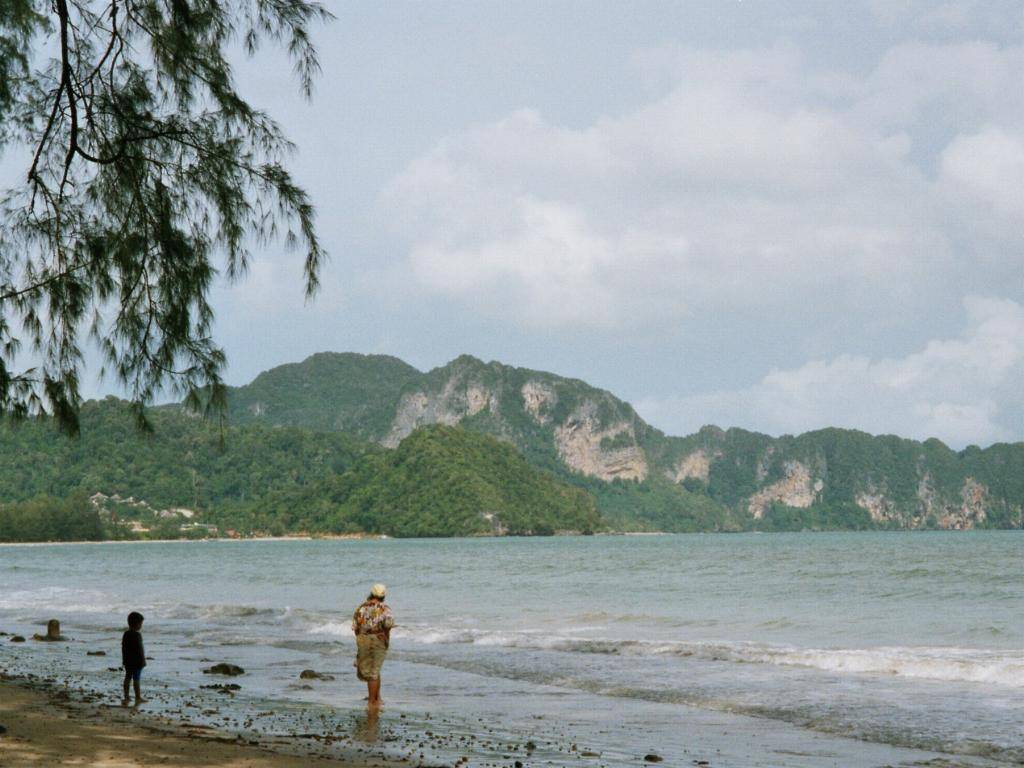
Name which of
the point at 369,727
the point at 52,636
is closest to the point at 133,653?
the point at 369,727

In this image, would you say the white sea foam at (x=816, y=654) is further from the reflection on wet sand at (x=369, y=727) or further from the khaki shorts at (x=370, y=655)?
the reflection on wet sand at (x=369, y=727)

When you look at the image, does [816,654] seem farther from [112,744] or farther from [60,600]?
[60,600]

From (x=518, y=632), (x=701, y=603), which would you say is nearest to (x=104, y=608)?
(x=518, y=632)

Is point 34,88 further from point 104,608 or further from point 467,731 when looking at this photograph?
point 104,608

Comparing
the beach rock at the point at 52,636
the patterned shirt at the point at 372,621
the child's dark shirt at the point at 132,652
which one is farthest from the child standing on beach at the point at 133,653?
the beach rock at the point at 52,636

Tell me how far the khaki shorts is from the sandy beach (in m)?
2.43

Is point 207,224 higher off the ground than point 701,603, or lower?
higher

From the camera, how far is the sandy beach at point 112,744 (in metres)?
8.10

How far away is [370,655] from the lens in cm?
1220

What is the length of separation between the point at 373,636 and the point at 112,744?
366cm

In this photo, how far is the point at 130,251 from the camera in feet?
26.1

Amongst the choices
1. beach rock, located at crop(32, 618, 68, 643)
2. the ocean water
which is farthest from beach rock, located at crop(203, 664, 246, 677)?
beach rock, located at crop(32, 618, 68, 643)

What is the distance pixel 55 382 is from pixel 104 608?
1029 inches

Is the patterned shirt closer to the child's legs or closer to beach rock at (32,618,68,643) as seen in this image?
the child's legs
